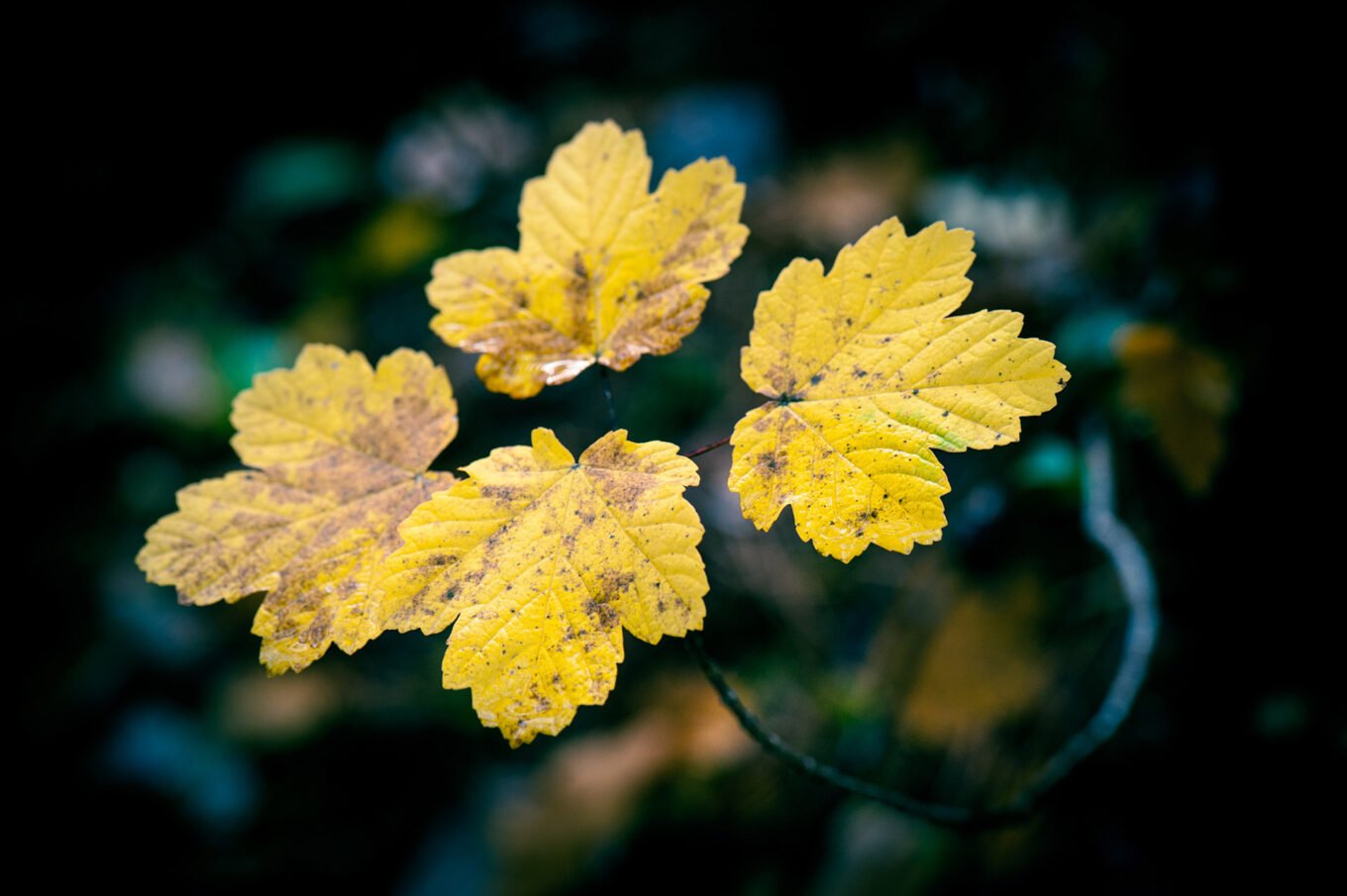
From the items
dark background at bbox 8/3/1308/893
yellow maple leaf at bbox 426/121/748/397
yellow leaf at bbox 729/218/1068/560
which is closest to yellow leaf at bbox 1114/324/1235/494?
dark background at bbox 8/3/1308/893

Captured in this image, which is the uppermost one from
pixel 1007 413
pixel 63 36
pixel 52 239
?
pixel 63 36

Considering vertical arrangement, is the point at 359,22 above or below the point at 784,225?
above

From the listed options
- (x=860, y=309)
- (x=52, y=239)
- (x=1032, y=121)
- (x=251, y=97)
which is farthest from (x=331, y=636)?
(x=251, y=97)

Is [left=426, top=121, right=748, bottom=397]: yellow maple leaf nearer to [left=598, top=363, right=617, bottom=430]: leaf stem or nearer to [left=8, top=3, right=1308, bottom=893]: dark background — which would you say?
[left=598, top=363, right=617, bottom=430]: leaf stem

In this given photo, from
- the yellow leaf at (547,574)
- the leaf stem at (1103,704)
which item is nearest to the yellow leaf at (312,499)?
the yellow leaf at (547,574)

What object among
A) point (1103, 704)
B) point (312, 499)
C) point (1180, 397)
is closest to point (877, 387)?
point (312, 499)

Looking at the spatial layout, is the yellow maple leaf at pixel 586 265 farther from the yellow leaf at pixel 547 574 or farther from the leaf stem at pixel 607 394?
the yellow leaf at pixel 547 574

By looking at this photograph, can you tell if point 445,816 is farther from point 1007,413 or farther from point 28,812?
point 1007,413

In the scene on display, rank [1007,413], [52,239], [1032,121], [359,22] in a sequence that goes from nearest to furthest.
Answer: [1007,413] < [1032,121] < [52,239] < [359,22]
